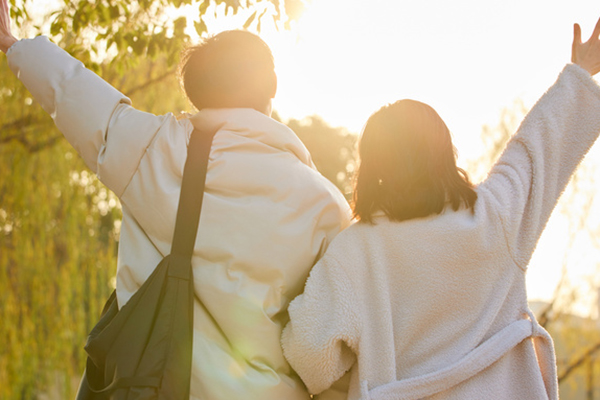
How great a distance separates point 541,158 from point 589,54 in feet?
1.43

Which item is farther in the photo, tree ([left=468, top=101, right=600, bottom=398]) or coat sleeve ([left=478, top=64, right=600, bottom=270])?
tree ([left=468, top=101, right=600, bottom=398])

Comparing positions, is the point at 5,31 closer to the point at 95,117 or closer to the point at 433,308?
the point at 95,117

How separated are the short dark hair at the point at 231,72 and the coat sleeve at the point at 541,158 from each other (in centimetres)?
73

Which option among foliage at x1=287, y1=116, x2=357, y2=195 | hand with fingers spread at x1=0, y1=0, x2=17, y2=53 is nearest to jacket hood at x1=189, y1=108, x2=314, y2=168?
hand with fingers spread at x1=0, y1=0, x2=17, y2=53

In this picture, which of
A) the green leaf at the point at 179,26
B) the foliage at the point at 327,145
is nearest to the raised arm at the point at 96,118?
the green leaf at the point at 179,26

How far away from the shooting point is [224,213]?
2010 mm

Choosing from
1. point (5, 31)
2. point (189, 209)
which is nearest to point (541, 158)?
point (189, 209)

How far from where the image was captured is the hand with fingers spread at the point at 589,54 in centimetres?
225

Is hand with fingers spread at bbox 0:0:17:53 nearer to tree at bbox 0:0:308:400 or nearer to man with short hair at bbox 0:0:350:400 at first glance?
man with short hair at bbox 0:0:350:400

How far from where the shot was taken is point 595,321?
11672mm

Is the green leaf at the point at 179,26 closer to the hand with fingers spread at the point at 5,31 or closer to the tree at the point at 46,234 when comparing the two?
the hand with fingers spread at the point at 5,31

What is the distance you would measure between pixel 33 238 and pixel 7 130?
1131 mm

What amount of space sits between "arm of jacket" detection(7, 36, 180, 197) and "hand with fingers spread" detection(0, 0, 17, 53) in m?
0.20

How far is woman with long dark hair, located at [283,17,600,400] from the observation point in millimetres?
1964
